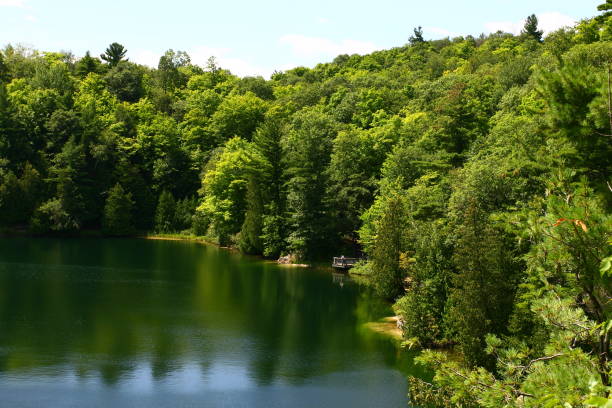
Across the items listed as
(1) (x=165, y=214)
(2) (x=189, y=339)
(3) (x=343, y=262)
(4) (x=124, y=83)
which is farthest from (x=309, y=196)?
(4) (x=124, y=83)

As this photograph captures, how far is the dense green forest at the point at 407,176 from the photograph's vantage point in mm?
7910

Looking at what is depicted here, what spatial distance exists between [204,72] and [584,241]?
75.2 meters

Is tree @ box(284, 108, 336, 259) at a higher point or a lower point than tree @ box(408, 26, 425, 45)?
lower

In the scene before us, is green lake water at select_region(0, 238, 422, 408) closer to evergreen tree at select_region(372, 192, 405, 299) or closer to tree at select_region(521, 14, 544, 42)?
evergreen tree at select_region(372, 192, 405, 299)

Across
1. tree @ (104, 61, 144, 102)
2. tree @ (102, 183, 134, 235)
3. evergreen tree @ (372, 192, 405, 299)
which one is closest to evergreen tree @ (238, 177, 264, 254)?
tree @ (102, 183, 134, 235)

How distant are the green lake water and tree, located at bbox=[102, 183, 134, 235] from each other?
45.1 feet

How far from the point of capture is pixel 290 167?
41.6 metres

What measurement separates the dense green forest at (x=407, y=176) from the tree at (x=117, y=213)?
0.16 metres

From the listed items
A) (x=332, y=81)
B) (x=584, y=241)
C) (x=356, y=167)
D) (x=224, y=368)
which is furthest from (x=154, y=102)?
(x=584, y=241)

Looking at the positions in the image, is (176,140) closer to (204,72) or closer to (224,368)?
(204,72)

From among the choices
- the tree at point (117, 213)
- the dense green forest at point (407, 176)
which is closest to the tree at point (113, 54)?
the dense green forest at point (407, 176)

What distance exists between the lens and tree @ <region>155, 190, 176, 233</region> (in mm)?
52812

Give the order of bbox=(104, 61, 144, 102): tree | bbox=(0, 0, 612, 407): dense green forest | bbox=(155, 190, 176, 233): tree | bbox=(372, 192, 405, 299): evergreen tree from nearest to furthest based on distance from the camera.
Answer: bbox=(0, 0, 612, 407): dense green forest < bbox=(372, 192, 405, 299): evergreen tree < bbox=(155, 190, 176, 233): tree < bbox=(104, 61, 144, 102): tree

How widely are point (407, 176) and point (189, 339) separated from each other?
1610cm
